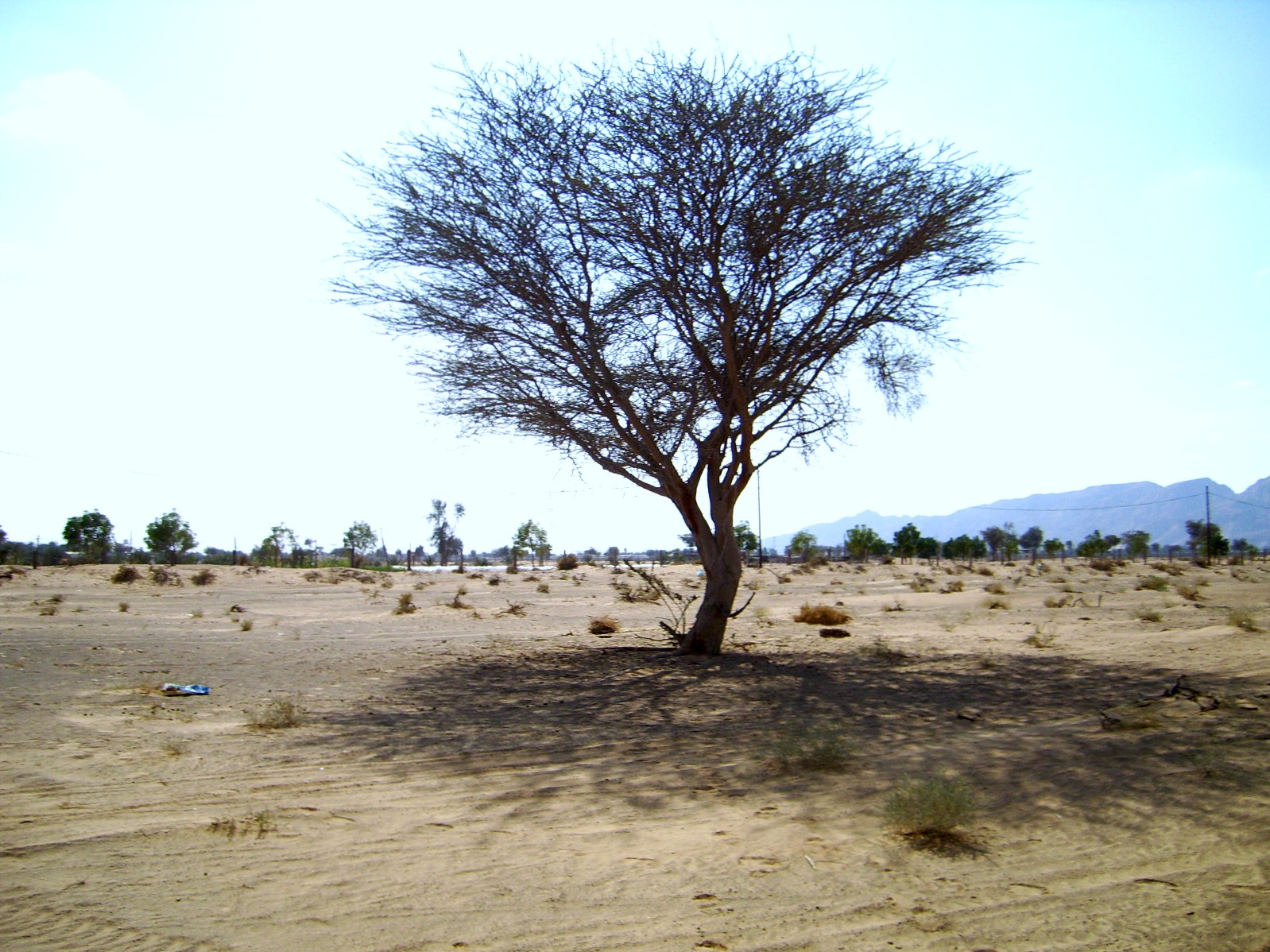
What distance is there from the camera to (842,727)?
9969 millimetres

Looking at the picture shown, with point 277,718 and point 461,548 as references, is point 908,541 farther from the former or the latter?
point 277,718

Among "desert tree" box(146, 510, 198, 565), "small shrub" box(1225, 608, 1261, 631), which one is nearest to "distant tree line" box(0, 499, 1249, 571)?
"desert tree" box(146, 510, 198, 565)

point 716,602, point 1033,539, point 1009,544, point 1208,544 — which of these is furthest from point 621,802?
point 1033,539

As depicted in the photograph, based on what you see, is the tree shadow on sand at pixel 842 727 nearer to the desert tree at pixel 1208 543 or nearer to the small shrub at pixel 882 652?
the small shrub at pixel 882 652

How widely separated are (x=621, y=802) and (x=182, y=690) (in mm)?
6973

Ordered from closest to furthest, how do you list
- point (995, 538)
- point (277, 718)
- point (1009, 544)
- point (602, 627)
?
point (277, 718)
point (602, 627)
point (1009, 544)
point (995, 538)

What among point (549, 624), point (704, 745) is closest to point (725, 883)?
point (704, 745)

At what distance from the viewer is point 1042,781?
7.22 meters

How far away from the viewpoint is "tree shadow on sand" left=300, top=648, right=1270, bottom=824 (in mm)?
7359

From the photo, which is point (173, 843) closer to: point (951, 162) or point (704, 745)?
point (704, 745)

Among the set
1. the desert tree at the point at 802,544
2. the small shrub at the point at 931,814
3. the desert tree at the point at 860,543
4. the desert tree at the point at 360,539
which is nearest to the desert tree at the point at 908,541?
the desert tree at the point at 860,543

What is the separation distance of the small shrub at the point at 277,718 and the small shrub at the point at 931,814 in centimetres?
628

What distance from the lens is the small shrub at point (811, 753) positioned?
7930 mm

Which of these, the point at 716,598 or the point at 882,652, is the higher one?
the point at 716,598
